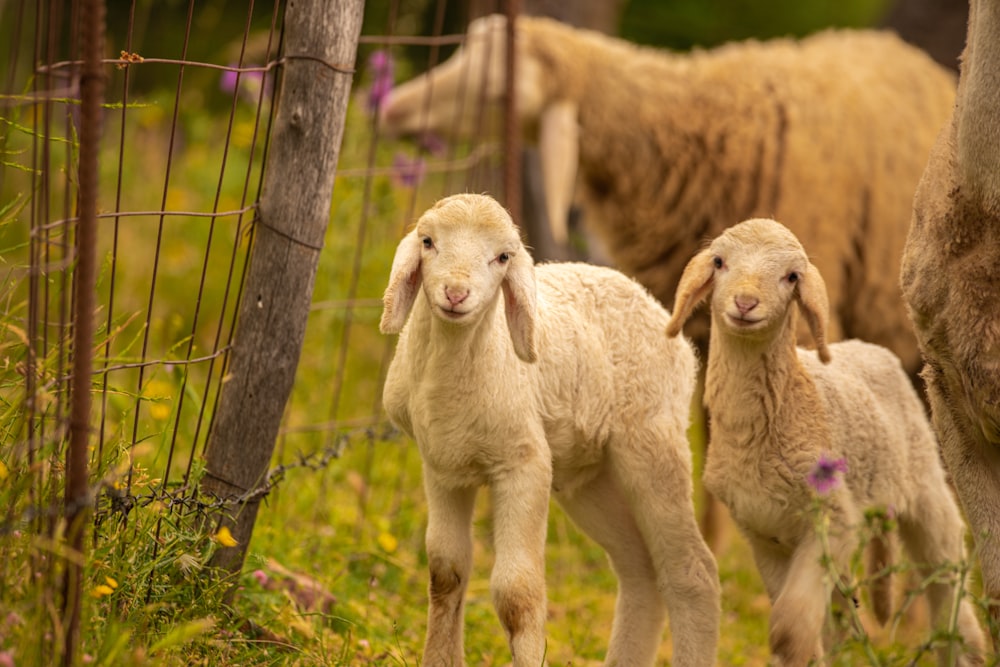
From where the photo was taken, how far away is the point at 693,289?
10.8 ft

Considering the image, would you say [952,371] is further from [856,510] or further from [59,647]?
[59,647]

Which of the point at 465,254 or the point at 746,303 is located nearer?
the point at 465,254

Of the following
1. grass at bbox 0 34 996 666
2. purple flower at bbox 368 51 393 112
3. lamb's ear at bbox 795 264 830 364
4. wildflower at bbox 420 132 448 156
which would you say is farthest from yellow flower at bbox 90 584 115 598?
wildflower at bbox 420 132 448 156

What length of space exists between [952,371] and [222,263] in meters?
4.92

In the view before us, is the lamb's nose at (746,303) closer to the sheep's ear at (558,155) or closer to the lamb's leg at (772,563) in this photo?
the lamb's leg at (772,563)

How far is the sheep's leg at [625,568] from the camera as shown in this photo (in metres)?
3.57

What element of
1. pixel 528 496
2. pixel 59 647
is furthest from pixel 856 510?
pixel 59 647

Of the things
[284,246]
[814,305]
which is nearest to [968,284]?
[814,305]

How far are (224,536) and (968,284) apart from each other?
1.91 meters

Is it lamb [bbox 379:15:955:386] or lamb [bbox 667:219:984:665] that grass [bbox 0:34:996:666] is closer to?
lamb [bbox 667:219:984:665]

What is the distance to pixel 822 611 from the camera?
→ 10.4 ft

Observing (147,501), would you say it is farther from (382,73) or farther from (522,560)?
(382,73)

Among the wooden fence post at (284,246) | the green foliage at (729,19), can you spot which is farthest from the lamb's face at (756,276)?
the green foliage at (729,19)

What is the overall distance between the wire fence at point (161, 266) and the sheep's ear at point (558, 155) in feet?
0.89
